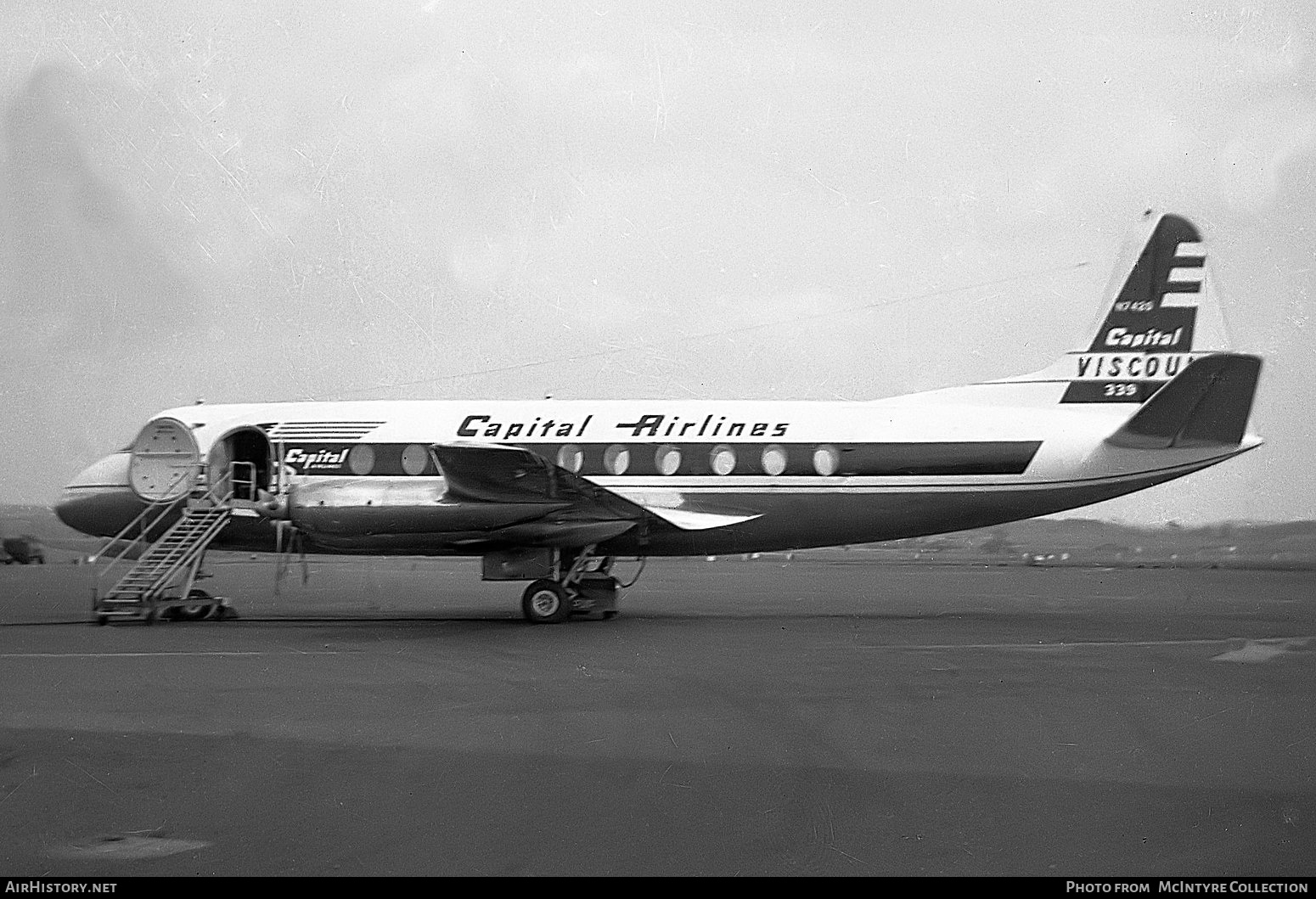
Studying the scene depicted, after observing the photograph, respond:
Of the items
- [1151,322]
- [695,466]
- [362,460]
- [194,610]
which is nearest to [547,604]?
[695,466]

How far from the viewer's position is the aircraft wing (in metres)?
15.9

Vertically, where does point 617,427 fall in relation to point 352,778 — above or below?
above

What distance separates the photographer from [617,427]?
18.7 metres

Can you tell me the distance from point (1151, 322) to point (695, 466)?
7.30 m

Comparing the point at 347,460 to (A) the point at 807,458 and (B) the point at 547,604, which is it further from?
(A) the point at 807,458

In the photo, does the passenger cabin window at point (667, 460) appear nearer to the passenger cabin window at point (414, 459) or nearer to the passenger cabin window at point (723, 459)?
the passenger cabin window at point (723, 459)

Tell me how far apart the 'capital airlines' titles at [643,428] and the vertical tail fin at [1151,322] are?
15.9 feet

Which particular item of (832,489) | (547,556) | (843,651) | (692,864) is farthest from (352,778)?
(832,489)

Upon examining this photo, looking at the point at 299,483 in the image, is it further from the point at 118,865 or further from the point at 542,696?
the point at 118,865

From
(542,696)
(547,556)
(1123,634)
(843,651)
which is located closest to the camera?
(542,696)

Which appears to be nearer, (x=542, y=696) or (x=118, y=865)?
(x=118, y=865)

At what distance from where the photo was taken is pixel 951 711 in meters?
8.98
